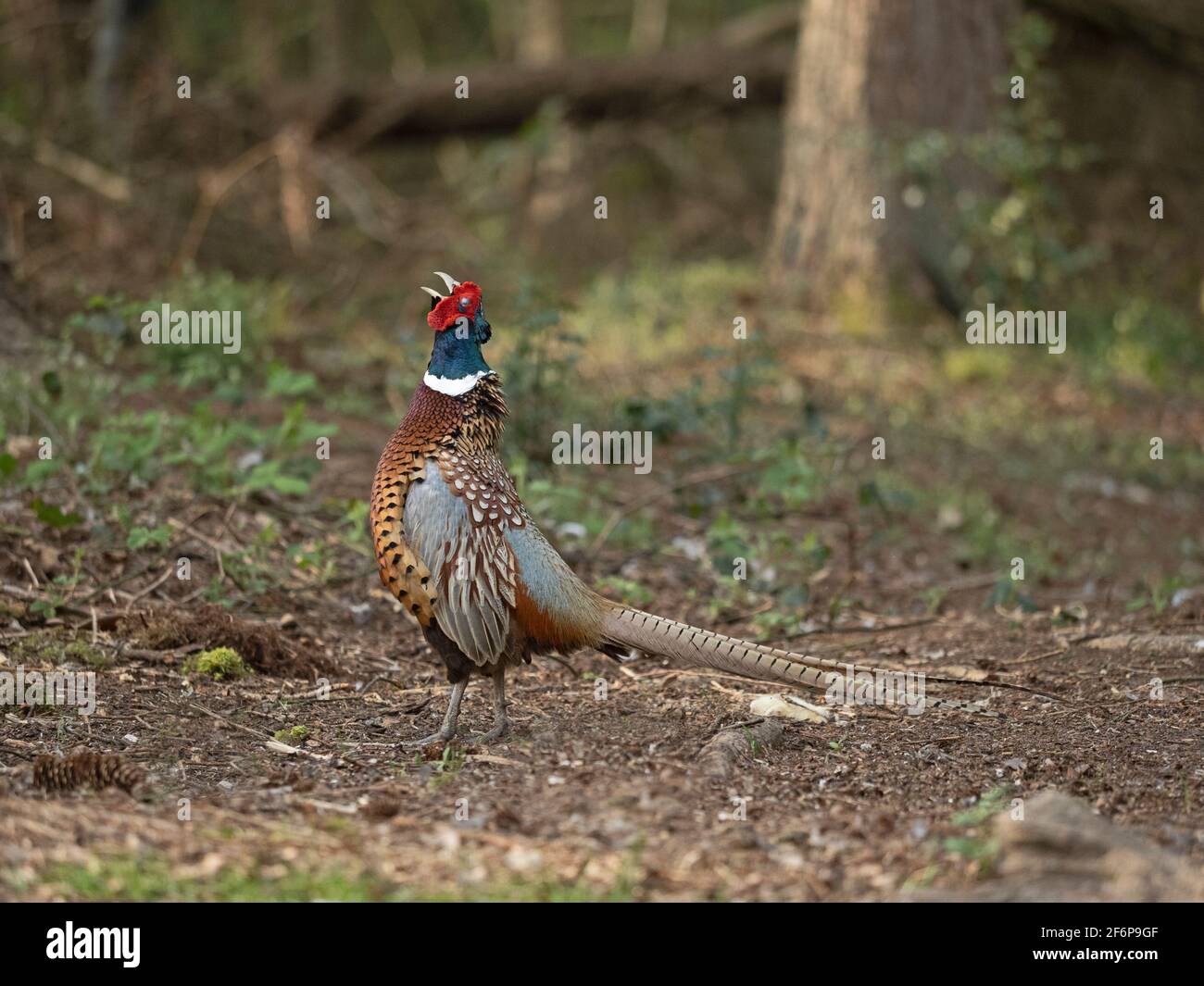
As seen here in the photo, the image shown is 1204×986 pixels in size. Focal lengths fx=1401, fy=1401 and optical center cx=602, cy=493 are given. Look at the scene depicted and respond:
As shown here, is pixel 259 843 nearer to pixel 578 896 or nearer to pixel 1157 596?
pixel 578 896

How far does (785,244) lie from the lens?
35.3 feet

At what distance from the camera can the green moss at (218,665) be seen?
496 cm

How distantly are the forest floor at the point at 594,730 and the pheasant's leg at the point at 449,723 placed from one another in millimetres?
75

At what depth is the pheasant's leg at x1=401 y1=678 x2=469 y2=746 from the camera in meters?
4.47

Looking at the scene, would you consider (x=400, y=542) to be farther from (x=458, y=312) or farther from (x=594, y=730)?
(x=594, y=730)

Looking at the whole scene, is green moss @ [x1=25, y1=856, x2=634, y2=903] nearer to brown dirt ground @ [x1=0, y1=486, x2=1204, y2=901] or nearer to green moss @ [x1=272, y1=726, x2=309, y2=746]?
brown dirt ground @ [x1=0, y1=486, x2=1204, y2=901]

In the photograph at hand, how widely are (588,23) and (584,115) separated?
7.67 m

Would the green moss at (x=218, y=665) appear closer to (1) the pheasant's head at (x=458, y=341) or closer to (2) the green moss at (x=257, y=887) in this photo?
(1) the pheasant's head at (x=458, y=341)

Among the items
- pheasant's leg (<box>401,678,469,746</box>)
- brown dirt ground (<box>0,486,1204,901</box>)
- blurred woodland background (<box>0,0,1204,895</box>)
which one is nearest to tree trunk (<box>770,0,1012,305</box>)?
blurred woodland background (<box>0,0,1204,895</box>)

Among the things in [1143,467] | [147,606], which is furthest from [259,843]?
[1143,467]

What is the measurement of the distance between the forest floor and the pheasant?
0.80 ft

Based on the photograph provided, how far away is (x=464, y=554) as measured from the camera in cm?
438

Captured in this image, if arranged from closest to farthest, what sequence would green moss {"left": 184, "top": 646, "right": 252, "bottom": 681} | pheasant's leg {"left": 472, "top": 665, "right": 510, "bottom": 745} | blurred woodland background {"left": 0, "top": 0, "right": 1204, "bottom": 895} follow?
1. pheasant's leg {"left": 472, "top": 665, "right": 510, "bottom": 745}
2. green moss {"left": 184, "top": 646, "right": 252, "bottom": 681}
3. blurred woodland background {"left": 0, "top": 0, "right": 1204, "bottom": 895}

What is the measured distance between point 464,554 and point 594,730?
726 millimetres
